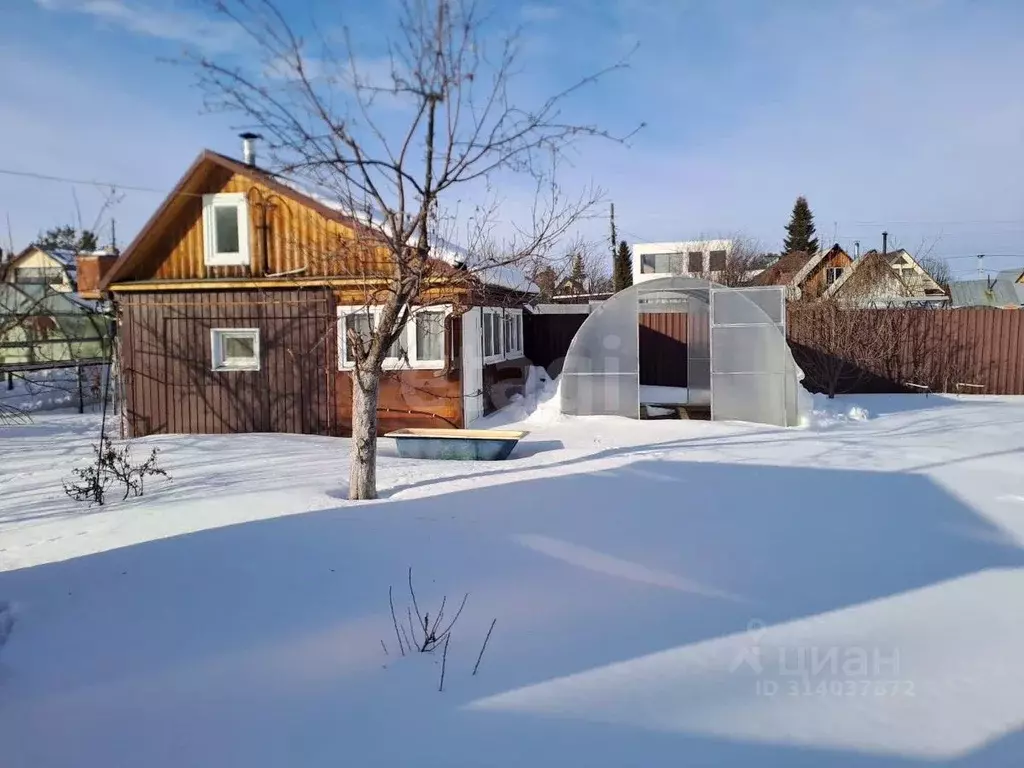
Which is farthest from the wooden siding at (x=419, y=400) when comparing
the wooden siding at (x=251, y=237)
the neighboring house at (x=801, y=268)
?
the neighboring house at (x=801, y=268)

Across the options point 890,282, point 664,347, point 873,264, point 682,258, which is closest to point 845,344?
point 664,347

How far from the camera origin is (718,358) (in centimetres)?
1170

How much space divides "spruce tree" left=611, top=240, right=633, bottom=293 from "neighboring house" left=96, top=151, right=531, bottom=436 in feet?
95.1

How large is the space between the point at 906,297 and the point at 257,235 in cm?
2507

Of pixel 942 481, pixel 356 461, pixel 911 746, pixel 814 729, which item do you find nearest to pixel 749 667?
pixel 814 729

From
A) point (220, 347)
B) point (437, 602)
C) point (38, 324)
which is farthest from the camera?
point (220, 347)

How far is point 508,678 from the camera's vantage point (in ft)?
11.8

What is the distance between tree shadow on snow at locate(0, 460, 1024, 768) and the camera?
3.10 metres

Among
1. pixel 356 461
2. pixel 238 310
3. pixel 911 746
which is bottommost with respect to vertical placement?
pixel 911 746

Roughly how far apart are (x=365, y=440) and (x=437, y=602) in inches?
98.0

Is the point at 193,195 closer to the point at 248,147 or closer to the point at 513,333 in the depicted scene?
the point at 248,147

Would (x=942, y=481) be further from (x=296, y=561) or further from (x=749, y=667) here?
(x=296, y=561)

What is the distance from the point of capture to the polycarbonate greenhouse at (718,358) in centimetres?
1141

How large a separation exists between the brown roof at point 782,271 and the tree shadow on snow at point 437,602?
31.8m
